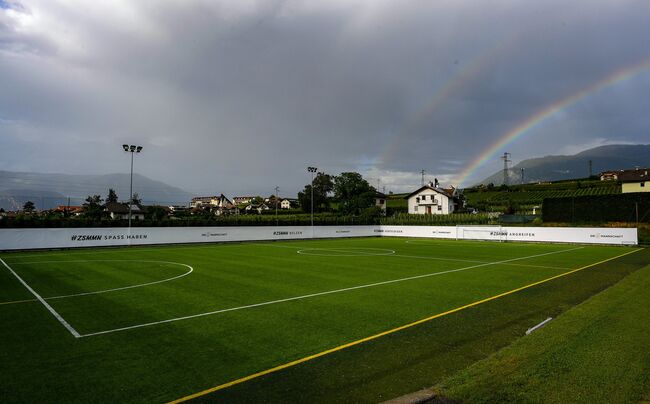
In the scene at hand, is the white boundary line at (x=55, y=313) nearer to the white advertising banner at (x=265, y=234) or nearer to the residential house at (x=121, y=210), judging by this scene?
the white advertising banner at (x=265, y=234)

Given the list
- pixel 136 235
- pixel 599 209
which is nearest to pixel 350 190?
pixel 599 209

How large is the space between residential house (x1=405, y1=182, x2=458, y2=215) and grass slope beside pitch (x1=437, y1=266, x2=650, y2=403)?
77.4 metres

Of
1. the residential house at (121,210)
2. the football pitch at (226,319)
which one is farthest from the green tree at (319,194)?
the football pitch at (226,319)

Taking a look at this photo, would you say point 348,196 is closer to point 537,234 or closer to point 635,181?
point 635,181

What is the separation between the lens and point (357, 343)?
7363mm

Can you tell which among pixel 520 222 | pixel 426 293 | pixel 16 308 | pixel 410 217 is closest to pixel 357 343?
pixel 426 293

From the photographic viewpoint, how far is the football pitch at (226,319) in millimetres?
5656

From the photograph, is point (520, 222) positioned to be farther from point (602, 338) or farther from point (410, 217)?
point (602, 338)

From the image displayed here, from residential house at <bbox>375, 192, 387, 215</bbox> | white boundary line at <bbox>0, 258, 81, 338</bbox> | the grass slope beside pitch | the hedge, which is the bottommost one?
white boundary line at <bbox>0, 258, 81, 338</bbox>

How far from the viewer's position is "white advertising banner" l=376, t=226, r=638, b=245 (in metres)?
33.5

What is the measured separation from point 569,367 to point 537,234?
1362 inches

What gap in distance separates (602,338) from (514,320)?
2.22 m

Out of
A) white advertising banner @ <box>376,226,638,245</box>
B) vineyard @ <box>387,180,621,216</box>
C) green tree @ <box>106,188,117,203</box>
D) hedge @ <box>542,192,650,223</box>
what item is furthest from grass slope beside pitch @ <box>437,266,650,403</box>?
green tree @ <box>106,188,117,203</box>

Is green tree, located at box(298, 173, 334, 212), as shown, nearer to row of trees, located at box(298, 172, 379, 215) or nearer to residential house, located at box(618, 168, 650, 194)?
row of trees, located at box(298, 172, 379, 215)
